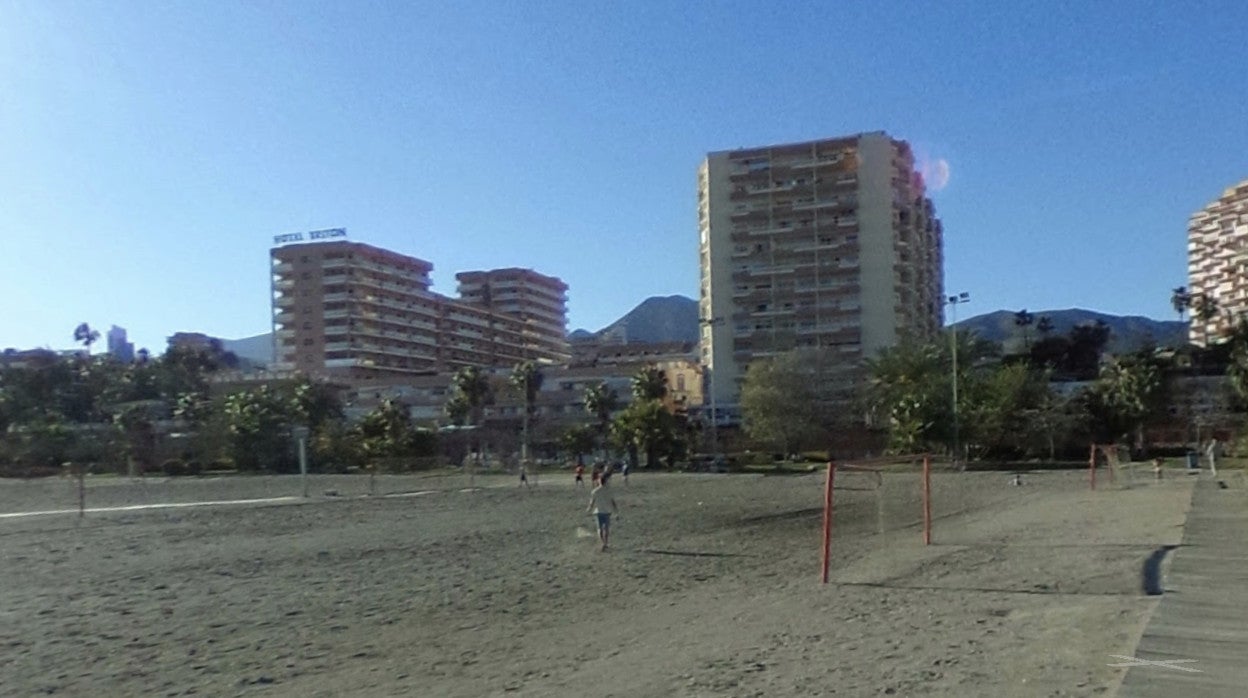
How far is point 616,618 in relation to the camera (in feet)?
40.6

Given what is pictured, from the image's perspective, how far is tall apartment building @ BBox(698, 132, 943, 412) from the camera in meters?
103

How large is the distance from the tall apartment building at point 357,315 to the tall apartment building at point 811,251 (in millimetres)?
44678

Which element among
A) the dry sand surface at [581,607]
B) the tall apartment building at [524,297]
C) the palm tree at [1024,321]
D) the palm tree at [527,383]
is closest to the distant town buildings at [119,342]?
the tall apartment building at [524,297]

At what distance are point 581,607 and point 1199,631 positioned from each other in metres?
6.44

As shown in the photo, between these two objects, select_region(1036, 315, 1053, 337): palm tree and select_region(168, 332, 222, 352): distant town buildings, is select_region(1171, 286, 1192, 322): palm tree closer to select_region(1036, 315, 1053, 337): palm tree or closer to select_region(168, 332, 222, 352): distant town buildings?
select_region(1036, 315, 1053, 337): palm tree

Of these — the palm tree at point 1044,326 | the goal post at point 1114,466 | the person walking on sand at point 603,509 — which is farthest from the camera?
the palm tree at point 1044,326

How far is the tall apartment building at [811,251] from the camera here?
10300 cm

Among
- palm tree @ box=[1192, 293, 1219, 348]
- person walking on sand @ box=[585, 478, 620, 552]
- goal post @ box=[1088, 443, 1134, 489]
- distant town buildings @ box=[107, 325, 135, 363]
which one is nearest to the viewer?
person walking on sand @ box=[585, 478, 620, 552]

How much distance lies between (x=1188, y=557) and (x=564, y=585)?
27.1ft

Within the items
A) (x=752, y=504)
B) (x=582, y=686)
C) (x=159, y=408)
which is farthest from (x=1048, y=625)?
(x=159, y=408)

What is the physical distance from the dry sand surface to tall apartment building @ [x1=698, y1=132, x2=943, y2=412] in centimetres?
7504

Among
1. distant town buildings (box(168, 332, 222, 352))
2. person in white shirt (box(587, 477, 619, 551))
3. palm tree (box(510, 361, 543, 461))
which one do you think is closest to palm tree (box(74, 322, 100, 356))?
distant town buildings (box(168, 332, 222, 352))

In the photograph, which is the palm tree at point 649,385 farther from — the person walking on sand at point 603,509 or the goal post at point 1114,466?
the person walking on sand at point 603,509

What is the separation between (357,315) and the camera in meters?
135
